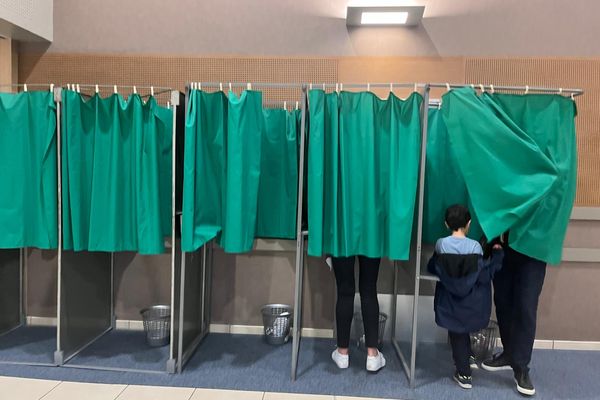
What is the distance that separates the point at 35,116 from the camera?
2742 millimetres

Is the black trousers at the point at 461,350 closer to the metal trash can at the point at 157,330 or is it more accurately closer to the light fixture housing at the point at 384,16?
the metal trash can at the point at 157,330

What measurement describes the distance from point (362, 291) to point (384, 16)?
6.44 feet

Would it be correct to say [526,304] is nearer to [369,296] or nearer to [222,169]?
[369,296]

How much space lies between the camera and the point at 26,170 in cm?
275

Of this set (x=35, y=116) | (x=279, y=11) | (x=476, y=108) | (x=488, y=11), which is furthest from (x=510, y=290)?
(x=35, y=116)

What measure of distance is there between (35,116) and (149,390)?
1798mm

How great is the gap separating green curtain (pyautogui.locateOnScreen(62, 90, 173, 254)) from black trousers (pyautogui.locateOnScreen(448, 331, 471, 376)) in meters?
1.83

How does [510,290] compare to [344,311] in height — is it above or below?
above

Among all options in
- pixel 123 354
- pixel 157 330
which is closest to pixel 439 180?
pixel 157 330

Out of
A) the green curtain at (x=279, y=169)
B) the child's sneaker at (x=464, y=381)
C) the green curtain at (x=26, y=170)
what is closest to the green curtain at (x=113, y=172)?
the green curtain at (x=26, y=170)

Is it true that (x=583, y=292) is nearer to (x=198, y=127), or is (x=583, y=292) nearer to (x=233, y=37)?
(x=198, y=127)

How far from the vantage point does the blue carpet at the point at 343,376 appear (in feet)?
8.51

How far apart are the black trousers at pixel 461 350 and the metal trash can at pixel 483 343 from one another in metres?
0.43

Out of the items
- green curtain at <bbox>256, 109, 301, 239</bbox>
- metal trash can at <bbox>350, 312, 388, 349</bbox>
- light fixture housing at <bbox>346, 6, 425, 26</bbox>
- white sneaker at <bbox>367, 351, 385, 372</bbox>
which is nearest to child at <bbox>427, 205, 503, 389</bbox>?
white sneaker at <bbox>367, 351, 385, 372</bbox>
